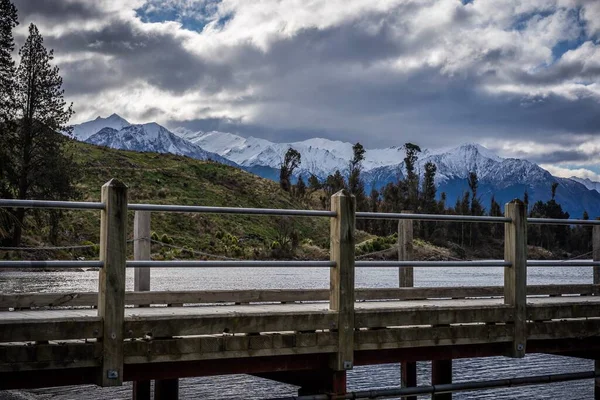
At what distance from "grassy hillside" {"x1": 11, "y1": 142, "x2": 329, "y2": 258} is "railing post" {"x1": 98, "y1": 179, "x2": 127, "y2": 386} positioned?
63202mm

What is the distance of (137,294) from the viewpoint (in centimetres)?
1065

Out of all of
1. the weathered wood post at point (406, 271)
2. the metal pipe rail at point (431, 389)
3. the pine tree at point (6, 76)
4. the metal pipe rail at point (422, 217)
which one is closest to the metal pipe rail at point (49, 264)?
the metal pipe rail at point (431, 389)

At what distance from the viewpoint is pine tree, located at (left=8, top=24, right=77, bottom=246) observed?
6675cm

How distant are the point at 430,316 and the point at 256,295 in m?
2.92

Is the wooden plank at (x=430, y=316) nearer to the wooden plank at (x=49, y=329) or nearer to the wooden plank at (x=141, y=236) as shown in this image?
the wooden plank at (x=49, y=329)

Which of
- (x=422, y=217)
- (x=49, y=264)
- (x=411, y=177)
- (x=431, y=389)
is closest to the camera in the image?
(x=49, y=264)

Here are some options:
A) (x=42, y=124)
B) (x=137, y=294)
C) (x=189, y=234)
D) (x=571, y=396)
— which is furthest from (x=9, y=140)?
(x=137, y=294)

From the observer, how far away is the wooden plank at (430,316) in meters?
9.16

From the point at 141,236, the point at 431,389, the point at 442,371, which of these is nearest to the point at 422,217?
the point at 431,389

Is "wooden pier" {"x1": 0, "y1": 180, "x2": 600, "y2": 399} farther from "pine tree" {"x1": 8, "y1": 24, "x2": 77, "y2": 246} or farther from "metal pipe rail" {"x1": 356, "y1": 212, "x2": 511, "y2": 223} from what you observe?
"pine tree" {"x1": 8, "y1": 24, "x2": 77, "y2": 246}

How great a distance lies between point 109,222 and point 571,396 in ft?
53.2

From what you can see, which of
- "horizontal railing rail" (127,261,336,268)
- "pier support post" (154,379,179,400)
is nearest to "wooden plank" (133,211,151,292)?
"pier support post" (154,379,179,400)

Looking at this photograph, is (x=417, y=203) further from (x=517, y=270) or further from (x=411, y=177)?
(x=517, y=270)

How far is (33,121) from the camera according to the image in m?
69.2
